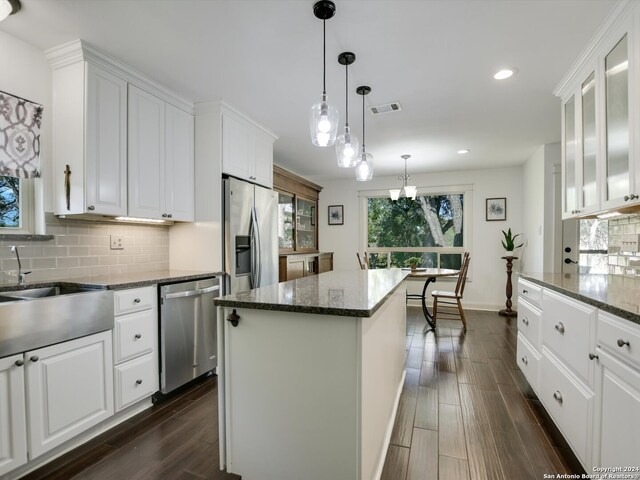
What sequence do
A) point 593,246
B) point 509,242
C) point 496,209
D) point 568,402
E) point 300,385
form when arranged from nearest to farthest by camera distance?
1. point 300,385
2. point 568,402
3. point 593,246
4. point 509,242
5. point 496,209

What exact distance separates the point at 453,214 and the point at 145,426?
5489mm

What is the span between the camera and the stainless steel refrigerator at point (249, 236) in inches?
117

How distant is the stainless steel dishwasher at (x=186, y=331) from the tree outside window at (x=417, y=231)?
157 inches

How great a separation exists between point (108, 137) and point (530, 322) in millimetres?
3291

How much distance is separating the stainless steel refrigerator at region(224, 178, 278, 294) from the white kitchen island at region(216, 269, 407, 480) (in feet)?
4.94

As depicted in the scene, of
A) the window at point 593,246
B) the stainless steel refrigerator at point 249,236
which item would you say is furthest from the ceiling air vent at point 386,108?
the window at point 593,246

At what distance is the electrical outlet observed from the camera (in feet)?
8.80

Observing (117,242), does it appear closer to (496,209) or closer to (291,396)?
(291,396)

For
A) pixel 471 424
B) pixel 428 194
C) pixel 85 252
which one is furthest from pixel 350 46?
pixel 428 194

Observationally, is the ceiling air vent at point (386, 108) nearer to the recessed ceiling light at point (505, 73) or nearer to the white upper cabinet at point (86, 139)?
the recessed ceiling light at point (505, 73)

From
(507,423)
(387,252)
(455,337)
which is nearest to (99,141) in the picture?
(507,423)

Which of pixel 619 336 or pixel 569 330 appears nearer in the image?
pixel 619 336

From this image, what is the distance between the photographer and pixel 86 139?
218cm

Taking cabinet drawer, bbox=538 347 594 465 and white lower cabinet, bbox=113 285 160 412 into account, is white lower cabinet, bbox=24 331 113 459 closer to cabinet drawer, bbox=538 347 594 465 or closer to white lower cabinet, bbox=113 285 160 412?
white lower cabinet, bbox=113 285 160 412
